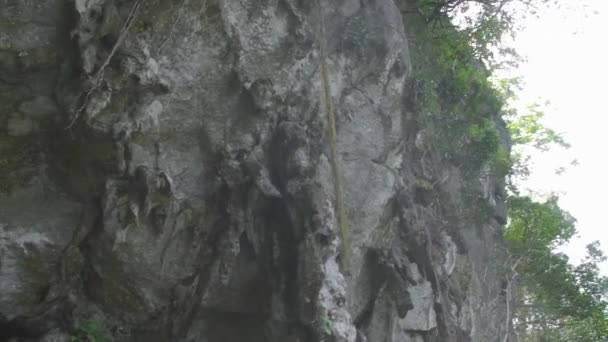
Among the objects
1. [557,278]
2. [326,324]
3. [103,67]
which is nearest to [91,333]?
[326,324]

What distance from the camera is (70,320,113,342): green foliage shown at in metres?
8.09

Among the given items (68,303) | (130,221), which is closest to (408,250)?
(130,221)

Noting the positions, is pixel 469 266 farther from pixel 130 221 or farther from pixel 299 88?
pixel 130 221

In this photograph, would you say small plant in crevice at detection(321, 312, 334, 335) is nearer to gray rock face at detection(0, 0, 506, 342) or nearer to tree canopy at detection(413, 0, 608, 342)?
gray rock face at detection(0, 0, 506, 342)

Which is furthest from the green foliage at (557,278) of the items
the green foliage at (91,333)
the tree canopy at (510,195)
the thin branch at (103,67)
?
the thin branch at (103,67)

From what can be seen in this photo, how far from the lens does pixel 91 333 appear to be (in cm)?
822

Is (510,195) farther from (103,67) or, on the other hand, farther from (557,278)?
(103,67)

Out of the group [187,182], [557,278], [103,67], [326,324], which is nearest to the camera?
[103,67]

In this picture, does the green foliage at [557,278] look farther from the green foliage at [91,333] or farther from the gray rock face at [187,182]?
the green foliage at [91,333]

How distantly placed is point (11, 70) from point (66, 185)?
1764 millimetres

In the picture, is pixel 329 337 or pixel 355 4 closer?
pixel 329 337

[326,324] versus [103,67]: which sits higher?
[103,67]

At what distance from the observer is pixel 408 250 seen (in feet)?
39.7

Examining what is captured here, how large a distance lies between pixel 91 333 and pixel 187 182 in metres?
2.63
